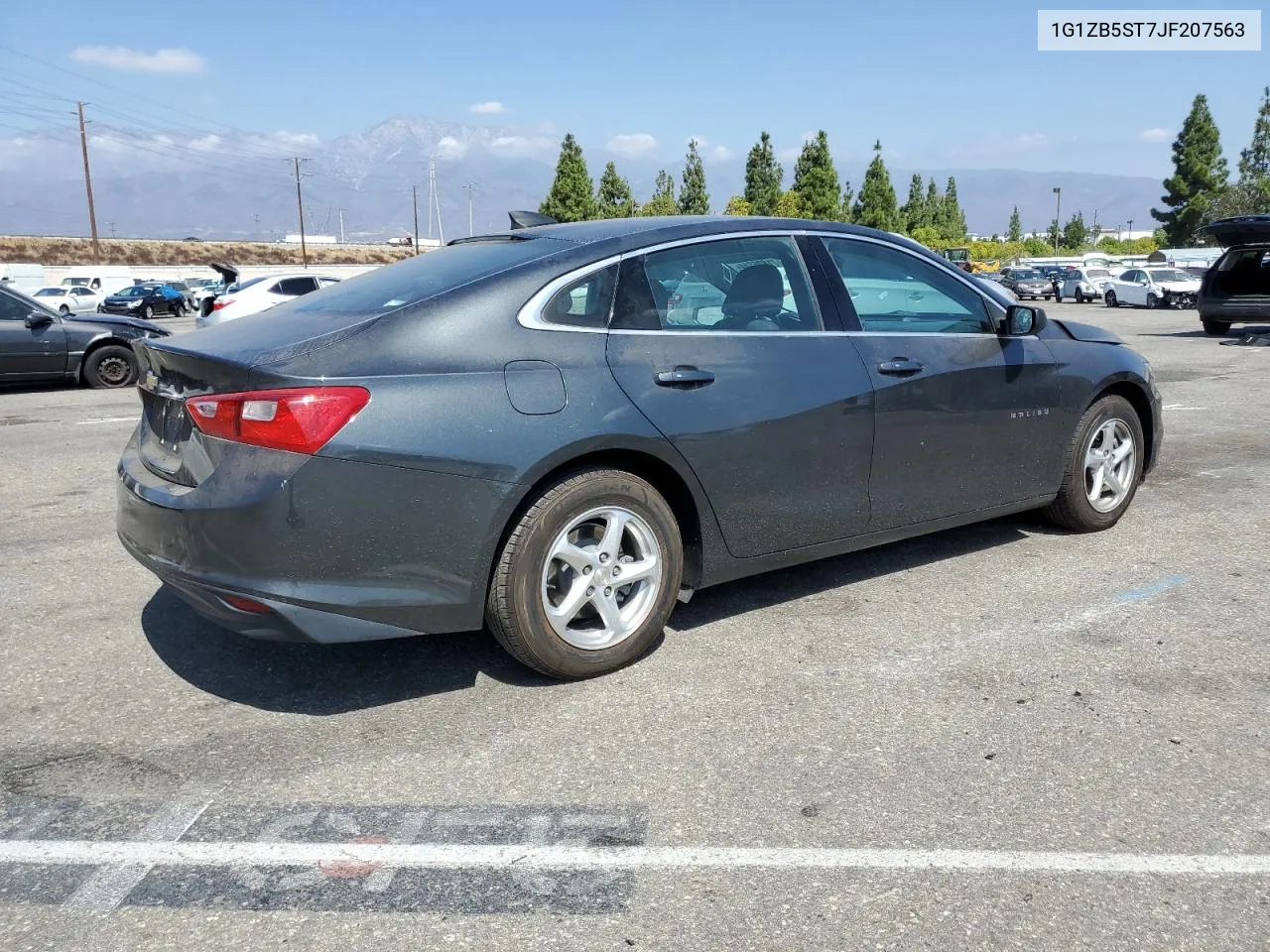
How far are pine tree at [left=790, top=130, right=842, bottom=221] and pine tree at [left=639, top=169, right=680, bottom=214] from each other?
6603 millimetres

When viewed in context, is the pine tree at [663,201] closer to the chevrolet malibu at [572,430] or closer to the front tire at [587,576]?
the chevrolet malibu at [572,430]

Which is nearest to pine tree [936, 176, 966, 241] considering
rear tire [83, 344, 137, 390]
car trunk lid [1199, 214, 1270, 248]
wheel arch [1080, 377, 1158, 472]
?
car trunk lid [1199, 214, 1270, 248]

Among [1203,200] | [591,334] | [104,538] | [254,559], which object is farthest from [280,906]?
[1203,200]

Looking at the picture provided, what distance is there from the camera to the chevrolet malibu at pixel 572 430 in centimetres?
325

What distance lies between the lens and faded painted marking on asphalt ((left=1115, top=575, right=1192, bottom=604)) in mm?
4594

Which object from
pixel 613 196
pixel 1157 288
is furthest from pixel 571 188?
pixel 1157 288

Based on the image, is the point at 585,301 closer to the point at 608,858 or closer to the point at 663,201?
the point at 608,858

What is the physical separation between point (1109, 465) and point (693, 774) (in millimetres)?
3410

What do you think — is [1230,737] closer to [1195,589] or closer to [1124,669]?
[1124,669]

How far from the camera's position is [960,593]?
15.4 ft

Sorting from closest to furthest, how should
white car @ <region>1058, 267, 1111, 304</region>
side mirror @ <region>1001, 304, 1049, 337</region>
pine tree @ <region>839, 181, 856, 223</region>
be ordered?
side mirror @ <region>1001, 304, 1049, 337</region> → white car @ <region>1058, 267, 1111, 304</region> → pine tree @ <region>839, 181, 856, 223</region>

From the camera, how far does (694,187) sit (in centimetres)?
6219

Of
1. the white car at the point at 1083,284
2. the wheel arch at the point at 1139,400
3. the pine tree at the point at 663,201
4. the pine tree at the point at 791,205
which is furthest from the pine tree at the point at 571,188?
the wheel arch at the point at 1139,400

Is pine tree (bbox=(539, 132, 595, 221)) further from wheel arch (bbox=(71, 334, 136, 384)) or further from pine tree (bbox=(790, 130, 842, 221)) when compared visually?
wheel arch (bbox=(71, 334, 136, 384))
